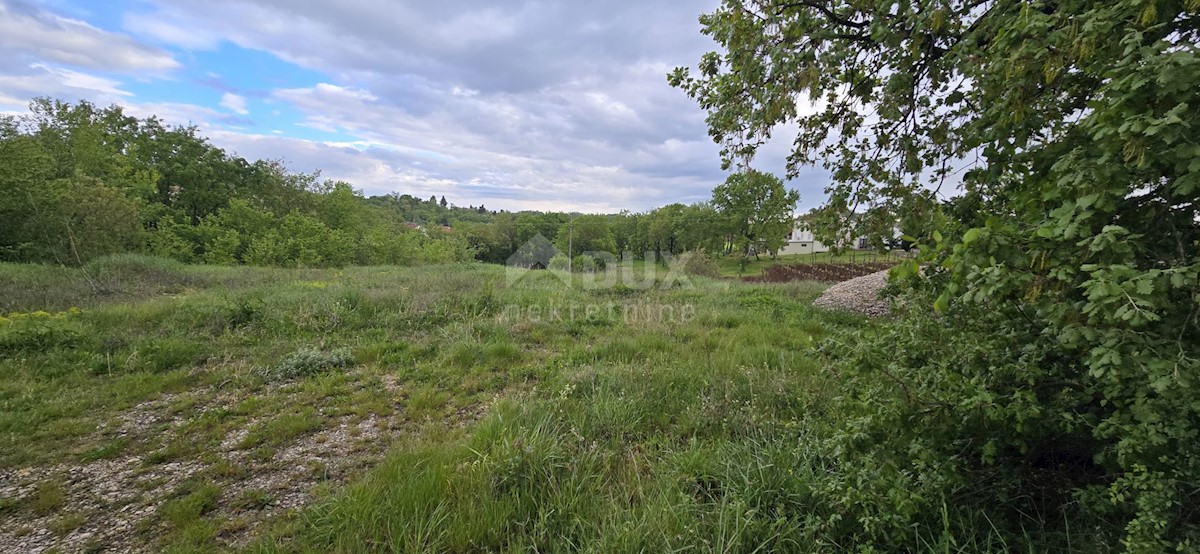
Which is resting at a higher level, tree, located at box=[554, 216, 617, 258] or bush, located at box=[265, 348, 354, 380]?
tree, located at box=[554, 216, 617, 258]

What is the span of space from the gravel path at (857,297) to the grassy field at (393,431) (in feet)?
8.57

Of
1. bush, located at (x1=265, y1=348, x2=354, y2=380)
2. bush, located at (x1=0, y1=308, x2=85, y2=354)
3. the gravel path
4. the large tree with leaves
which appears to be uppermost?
the large tree with leaves

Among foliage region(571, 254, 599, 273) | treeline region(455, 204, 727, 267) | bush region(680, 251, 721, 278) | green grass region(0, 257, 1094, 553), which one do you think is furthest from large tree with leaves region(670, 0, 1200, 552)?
treeline region(455, 204, 727, 267)

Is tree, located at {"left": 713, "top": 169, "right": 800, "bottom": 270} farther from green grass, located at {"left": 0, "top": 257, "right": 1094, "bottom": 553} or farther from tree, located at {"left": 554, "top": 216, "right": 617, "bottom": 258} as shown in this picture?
tree, located at {"left": 554, "top": 216, "right": 617, "bottom": 258}

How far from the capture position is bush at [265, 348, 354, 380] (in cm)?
443

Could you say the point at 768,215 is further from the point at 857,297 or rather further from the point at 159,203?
the point at 159,203

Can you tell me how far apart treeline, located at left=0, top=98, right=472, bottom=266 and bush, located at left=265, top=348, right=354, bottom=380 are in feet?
40.3

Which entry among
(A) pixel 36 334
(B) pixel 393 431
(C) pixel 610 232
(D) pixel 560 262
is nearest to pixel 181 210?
(D) pixel 560 262

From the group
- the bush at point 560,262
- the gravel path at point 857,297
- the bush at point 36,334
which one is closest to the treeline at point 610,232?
the bush at point 560,262

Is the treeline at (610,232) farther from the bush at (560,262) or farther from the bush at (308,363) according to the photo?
the bush at (308,363)

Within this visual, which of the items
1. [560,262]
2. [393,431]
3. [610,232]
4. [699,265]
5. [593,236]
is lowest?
[393,431]

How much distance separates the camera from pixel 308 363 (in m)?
4.59

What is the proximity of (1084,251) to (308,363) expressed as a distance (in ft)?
18.6

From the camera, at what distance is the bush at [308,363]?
443 cm
